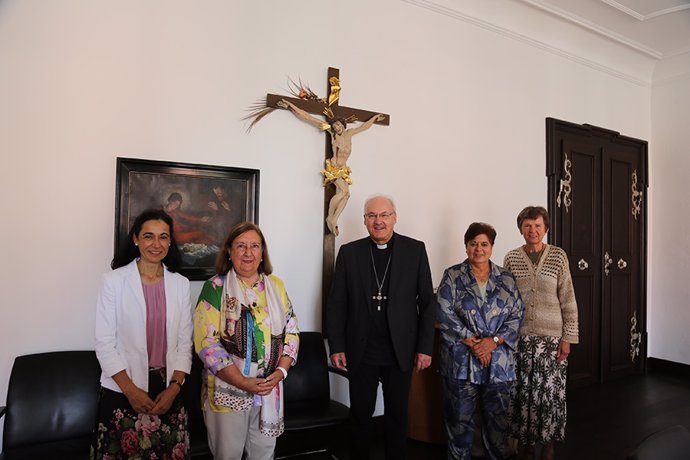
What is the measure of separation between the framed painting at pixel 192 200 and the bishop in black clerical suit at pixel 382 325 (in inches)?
32.6

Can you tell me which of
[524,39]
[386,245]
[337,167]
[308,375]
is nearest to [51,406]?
[308,375]

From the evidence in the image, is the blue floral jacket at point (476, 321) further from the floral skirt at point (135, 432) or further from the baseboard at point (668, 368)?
the baseboard at point (668, 368)

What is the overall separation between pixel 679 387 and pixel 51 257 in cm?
578

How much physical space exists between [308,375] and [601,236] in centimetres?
380

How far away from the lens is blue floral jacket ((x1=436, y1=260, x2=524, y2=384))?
8.54 feet

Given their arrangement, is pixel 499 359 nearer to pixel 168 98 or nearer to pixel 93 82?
pixel 168 98

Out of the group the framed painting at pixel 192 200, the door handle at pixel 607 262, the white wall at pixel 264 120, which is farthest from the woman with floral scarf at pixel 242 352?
the door handle at pixel 607 262

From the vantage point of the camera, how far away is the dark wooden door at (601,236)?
478 centimetres

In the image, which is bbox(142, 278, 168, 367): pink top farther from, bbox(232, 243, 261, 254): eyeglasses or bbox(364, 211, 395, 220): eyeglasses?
bbox(364, 211, 395, 220): eyeglasses

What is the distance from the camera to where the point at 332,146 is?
3.30m

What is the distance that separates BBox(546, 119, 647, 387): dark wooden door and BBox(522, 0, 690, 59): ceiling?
976 millimetres

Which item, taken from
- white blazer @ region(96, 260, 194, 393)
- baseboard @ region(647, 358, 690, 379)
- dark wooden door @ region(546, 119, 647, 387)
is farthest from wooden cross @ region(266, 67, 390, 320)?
baseboard @ region(647, 358, 690, 379)

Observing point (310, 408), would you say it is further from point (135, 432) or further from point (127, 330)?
point (127, 330)

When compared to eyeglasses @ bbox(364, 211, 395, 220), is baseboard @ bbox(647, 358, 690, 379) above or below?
below
